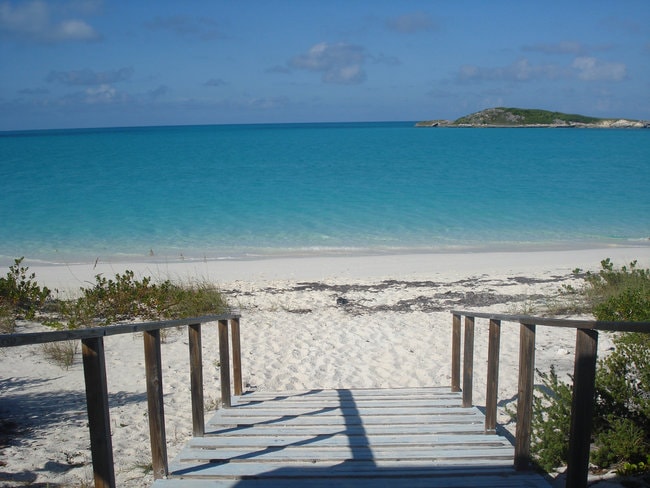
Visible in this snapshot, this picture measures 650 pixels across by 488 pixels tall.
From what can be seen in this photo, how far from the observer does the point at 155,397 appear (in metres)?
3.26

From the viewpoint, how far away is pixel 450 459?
3.58m

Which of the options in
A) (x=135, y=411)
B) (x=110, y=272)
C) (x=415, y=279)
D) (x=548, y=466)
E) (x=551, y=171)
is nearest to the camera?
(x=548, y=466)

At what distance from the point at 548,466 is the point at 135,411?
150 inches

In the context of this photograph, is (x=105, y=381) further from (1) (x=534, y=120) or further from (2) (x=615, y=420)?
(1) (x=534, y=120)

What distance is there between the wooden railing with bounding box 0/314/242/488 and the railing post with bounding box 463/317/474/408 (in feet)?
6.90

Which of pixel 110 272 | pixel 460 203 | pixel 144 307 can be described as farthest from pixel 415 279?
pixel 460 203

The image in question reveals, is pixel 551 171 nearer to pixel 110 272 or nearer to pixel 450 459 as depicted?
pixel 110 272

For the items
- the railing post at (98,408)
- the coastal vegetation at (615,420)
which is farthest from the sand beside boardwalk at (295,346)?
the railing post at (98,408)

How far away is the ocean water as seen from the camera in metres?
19.7

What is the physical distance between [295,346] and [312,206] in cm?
2014

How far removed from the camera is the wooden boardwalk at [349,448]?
329cm

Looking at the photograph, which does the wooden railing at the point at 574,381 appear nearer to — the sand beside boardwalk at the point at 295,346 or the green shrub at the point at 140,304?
the sand beside boardwalk at the point at 295,346

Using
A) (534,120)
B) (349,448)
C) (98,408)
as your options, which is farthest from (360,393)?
(534,120)

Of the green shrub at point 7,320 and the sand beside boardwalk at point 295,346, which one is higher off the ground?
the green shrub at point 7,320
